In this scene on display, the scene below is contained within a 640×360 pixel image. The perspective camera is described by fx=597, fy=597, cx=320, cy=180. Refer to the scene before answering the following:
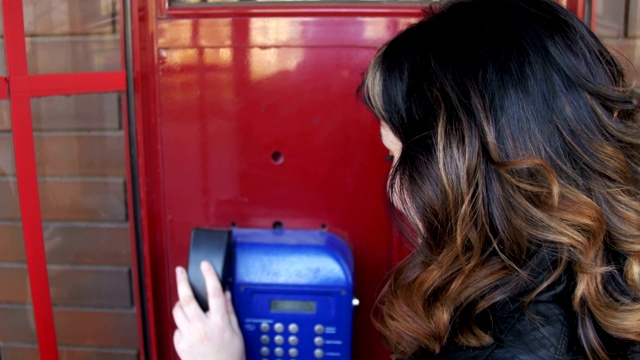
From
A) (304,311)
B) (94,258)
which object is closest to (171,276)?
(94,258)

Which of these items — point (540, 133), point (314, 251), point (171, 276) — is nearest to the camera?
point (540, 133)

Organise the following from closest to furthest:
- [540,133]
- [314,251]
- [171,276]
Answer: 1. [540,133]
2. [314,251]
3. [171,276]

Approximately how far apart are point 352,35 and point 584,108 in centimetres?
47

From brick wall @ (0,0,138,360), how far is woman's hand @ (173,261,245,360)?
24 centimetres

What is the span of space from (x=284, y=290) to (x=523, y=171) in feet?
1.54

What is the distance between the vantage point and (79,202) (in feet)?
3.82

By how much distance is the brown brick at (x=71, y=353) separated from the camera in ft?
3.05

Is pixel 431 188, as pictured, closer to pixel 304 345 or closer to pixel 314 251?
pixel 314 251

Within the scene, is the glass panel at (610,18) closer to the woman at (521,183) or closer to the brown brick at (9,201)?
the woman at (521,183)

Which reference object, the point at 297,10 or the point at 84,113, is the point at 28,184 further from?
the point at 297,10

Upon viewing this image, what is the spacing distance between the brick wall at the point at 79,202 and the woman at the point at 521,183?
62cm

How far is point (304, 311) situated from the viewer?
103cm

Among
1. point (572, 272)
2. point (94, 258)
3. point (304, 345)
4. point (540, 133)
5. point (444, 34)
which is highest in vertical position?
point (444, 34)

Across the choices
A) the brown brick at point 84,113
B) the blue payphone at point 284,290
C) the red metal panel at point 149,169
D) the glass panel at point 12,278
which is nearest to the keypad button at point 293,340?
the blue payphone at point 284,290
